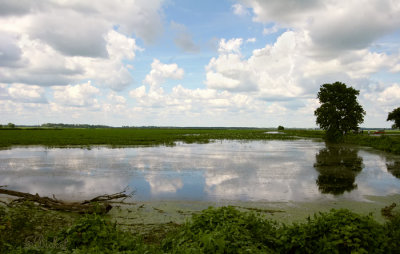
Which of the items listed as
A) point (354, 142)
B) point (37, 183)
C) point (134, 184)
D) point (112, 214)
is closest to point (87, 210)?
point (112, 214)

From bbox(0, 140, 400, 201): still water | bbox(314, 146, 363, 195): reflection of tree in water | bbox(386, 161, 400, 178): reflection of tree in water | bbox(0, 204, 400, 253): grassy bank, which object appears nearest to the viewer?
bbox(0, 204, 400, 253): grassy bank

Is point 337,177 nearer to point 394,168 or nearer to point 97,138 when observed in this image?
point 394,168

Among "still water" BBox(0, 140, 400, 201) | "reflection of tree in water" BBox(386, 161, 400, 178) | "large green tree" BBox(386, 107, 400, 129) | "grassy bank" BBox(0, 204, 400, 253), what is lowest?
"still water" BBox(0, 140, 400, 201)

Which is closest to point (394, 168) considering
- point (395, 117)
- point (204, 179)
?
point (204, 179)

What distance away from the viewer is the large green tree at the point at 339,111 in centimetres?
4881

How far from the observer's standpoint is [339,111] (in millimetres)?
49062

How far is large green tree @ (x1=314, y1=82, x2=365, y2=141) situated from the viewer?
160 feet

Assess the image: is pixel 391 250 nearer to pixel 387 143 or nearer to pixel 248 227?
pixel 248 227

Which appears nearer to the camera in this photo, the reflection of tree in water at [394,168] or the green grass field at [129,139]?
the reflection of tree in water at [394,168]

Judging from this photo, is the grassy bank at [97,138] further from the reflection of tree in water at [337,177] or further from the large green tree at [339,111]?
the reflection of tree in water at [337,177]

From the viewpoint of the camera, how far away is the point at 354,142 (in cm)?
4969

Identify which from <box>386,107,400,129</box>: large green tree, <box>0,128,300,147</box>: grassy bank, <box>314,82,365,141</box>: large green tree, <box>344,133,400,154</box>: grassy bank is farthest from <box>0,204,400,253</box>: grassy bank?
<box>386,107,400,129</box>: large green tree

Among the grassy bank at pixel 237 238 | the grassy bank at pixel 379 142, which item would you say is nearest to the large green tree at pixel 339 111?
the grassy bank at pixel 379 142

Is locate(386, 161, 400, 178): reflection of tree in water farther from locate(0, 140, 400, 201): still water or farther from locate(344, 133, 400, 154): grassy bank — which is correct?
locate(344, 133, 400, 154): grassy bank
